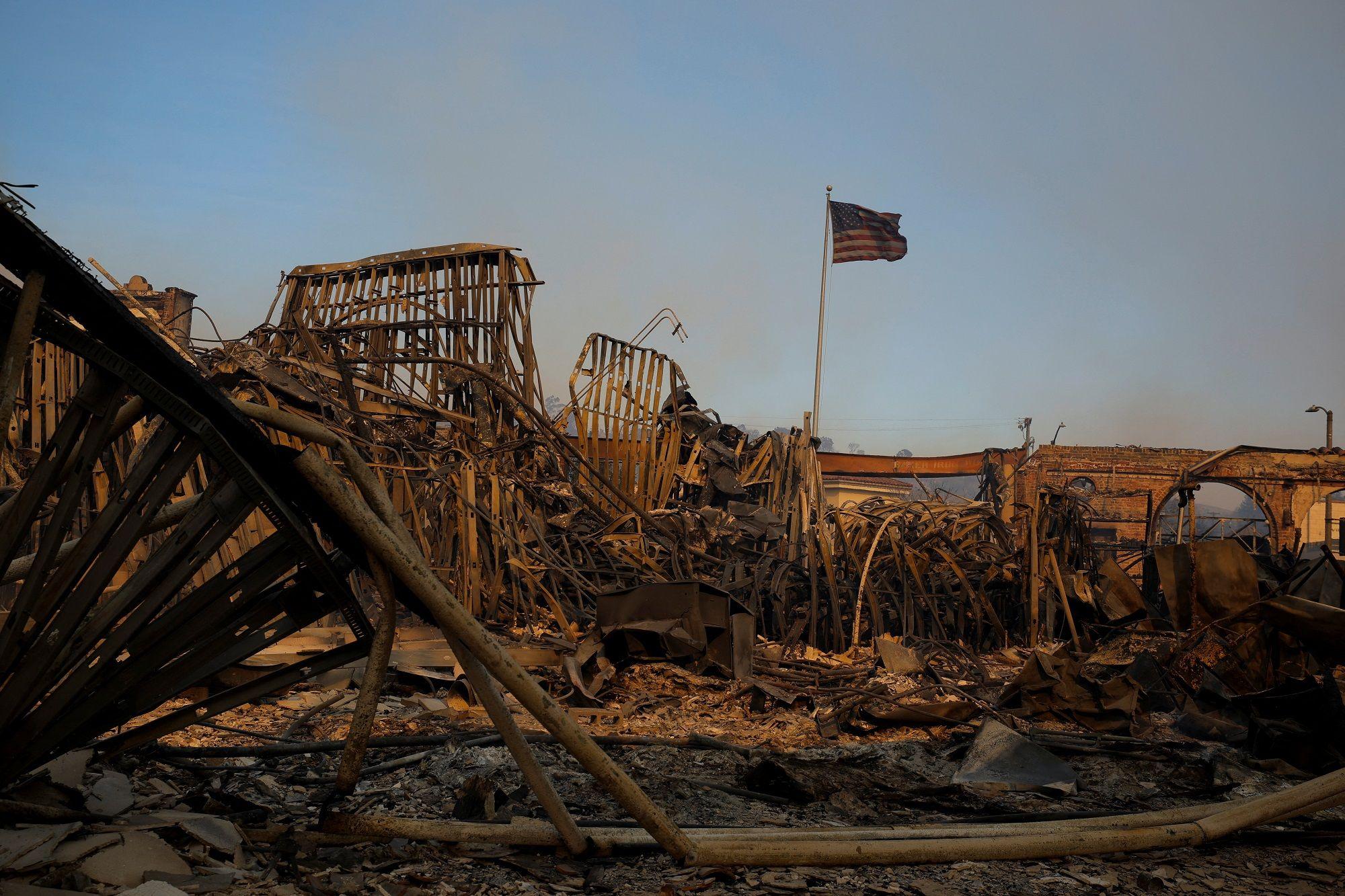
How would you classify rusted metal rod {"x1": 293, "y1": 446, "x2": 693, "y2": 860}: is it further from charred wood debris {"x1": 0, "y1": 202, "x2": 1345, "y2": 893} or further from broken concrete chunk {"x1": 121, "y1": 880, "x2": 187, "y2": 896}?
broken concrete chunk {"x1": 121, "y1": 880, "x2": 187, "y2": 896}

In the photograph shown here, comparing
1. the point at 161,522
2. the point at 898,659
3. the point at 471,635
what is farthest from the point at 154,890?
the point at 898,659

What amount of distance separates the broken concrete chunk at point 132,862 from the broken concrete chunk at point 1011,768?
4.18m

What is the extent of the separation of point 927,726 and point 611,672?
8.45 feet

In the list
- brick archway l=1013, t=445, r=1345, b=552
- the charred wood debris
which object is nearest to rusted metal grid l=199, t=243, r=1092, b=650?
the charred wood debris

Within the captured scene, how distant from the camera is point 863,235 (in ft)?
82.8

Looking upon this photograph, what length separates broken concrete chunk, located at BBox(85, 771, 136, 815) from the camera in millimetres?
3672

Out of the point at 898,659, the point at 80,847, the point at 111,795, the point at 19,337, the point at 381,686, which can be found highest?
the point at 19,337

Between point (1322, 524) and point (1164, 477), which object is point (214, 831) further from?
point (1322, 524)

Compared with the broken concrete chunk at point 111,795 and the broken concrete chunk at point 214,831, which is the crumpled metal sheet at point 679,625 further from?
the broken concrete chunk at point 214,831

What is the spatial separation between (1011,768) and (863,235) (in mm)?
21379

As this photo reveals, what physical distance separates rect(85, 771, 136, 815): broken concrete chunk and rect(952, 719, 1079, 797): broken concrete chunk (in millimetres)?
4330

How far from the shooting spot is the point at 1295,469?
85.6 feet

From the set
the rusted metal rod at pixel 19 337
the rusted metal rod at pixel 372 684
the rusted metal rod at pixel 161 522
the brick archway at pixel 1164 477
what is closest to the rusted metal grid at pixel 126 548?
the rusted metal rod at pixel 19 337

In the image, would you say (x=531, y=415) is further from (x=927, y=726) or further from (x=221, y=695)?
(x=221, y=695)
